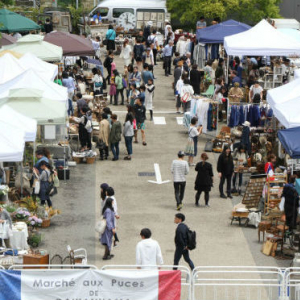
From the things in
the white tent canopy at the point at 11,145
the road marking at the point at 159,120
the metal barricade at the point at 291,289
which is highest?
the white tent canopy at the point at 11,145

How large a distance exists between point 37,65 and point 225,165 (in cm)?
907

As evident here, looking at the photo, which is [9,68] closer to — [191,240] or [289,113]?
[289,113]

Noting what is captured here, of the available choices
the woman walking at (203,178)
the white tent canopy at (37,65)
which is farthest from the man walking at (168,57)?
the woman walking at (203,178)

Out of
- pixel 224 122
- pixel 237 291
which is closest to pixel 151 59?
pixel 224 122

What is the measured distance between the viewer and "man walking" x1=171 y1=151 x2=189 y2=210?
21172 mm

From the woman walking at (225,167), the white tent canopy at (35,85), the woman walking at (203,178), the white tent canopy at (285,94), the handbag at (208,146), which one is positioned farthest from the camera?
the handbag at (208,146)

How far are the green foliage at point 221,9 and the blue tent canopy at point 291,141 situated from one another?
23.1 m

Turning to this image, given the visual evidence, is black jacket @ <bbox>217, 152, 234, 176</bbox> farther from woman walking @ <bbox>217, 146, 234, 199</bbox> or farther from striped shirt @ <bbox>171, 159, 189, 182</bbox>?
striped shirt @ <bbox>171, 159, 189, 182</bbox>

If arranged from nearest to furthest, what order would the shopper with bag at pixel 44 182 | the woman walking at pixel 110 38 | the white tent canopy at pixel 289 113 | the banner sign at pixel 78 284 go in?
the banner sign at pixel 78 284 → the shopper with bag at pixel 44 182 → the white tent canopy at pixel 289 113 → the woman walking at pixel 110 38

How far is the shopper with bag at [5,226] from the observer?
18.1m

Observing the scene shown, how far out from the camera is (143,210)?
858 inches

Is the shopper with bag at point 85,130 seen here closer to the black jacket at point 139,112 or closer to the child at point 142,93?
the black jacket at point 139,112

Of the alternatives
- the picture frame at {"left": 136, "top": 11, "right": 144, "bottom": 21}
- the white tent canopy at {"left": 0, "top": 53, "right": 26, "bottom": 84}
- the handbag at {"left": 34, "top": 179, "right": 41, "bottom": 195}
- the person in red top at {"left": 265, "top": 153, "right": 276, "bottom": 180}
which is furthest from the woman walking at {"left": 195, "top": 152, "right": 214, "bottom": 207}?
the picture frame at {"left": 136, "top": 11, "right": 144, "bottom": 21}

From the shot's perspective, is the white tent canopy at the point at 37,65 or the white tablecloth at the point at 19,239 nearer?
the white tablecloth at the point at 19,239
